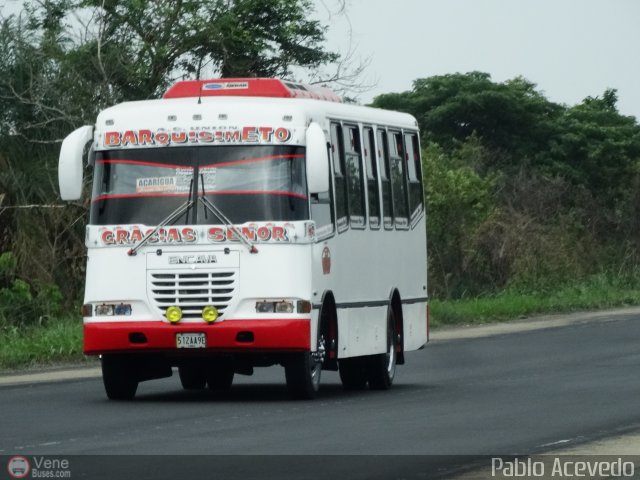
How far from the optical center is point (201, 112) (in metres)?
18.8

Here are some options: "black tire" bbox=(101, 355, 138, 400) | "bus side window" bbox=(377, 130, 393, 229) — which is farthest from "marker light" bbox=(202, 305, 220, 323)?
"bus side window" bbox=(377, 130, 393, 229)

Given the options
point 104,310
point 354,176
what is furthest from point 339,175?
point 104,310

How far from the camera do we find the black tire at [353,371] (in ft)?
69.7

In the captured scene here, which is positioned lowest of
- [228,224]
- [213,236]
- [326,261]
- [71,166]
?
[326,261]

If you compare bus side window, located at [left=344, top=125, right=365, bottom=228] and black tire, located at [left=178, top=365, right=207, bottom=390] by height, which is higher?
bus side window, located at [left=344, top=125, right=365, bottom=228]

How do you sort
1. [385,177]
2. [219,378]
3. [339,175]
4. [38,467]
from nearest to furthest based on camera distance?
[38,467]
[339,175]
[219,378]
[385,177]

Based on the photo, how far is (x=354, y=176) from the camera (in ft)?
66.9

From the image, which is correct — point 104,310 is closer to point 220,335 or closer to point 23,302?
point 220,335

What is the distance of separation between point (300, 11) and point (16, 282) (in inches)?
649

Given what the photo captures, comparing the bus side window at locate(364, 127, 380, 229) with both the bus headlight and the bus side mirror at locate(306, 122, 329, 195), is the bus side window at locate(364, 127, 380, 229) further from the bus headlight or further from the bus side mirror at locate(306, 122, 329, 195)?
the bus headlight

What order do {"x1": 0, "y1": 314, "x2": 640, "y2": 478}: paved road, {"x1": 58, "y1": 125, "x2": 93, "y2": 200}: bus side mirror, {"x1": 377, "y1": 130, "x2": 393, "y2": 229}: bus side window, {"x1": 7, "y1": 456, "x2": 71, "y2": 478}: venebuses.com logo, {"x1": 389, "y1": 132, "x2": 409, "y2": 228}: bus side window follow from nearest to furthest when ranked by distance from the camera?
{"x1": 7, "y1": 456, "x2": 71, "y2": 478}: venebuses.com logo, {"x1": 0, "y1": 314, "x2": 640, "y2": 478}: paved road, {"x1": 58, "y1": 125, "x2": 93, "y2": 200}: bus side mirror, {"x1": 377, "y1": 130, "x2": 393, "y2": 229}: bus side window, {"x1": 389, "y1": 132, "x2": 409, "y2": 228}: bus side window

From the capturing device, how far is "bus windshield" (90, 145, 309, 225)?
18.4 meters

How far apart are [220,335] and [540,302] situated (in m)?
22.5

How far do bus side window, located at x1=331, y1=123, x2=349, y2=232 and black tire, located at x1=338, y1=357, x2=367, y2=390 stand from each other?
1.98 metres
